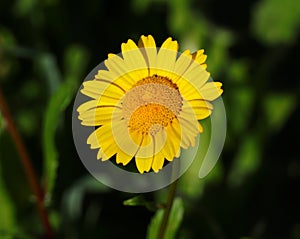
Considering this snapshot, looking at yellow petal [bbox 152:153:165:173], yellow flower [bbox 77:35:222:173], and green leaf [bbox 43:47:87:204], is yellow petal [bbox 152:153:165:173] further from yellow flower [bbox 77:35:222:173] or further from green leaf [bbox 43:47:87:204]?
green leaf [bbox 43:47:87:204]

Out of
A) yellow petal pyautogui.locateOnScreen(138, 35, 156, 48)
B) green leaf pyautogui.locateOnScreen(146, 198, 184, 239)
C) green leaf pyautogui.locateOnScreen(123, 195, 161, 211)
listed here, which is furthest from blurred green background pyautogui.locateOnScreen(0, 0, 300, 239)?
yellow petal pyautogui.locateOnScreen(138, 35, 156, 48)

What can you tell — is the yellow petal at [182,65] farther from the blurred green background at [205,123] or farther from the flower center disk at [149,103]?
the blurred green background at [205,123]

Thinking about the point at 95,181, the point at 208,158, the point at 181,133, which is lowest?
the point at 95,181

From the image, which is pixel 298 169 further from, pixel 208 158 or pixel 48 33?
pixel 48 33

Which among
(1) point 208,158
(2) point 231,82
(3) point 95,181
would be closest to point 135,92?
(1) point 208,158

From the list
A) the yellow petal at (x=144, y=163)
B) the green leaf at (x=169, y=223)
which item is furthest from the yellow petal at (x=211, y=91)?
the green leaf at (x=169, y=223)

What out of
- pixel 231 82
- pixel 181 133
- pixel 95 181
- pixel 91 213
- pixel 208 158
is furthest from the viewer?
pixel 231 82
